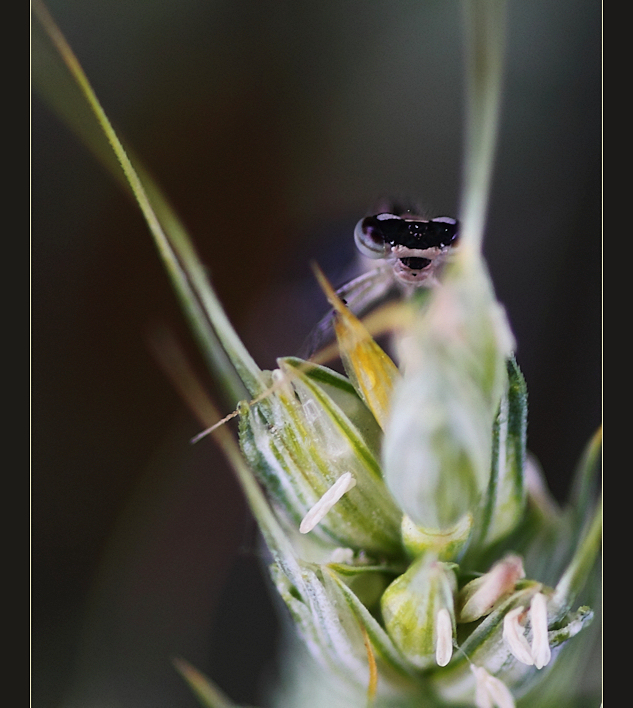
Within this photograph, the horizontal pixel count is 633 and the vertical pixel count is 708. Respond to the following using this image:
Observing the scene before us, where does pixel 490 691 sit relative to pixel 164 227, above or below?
below

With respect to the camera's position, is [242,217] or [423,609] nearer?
[423,609]

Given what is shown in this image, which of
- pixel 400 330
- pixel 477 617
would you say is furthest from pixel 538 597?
pixel 400 330

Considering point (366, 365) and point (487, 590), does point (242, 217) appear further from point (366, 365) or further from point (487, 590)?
point (487, 590)

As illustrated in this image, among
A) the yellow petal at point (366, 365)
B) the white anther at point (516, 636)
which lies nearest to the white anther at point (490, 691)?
the white anther at point (516, 636)

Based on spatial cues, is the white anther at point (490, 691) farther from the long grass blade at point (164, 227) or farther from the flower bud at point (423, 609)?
the long grass blade at point (164, 227)

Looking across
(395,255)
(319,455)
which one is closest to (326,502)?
(319,455)
